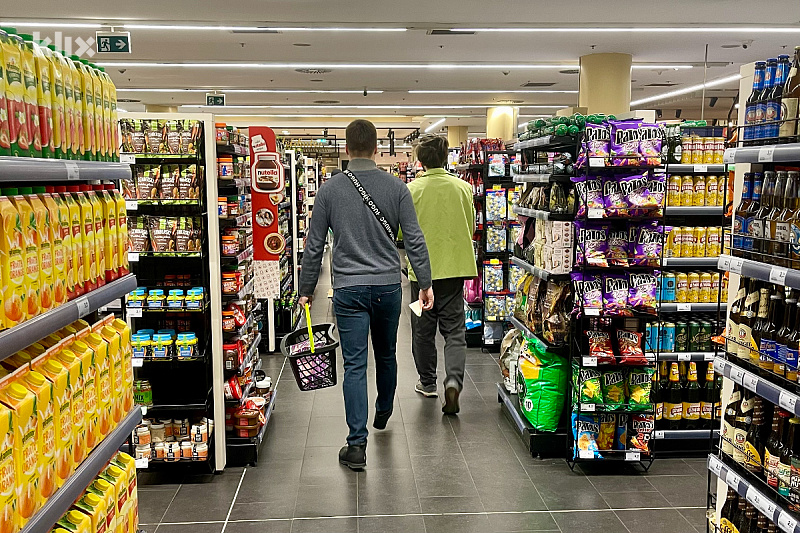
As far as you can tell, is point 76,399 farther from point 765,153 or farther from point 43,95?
point 765,153

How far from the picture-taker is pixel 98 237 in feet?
7.66

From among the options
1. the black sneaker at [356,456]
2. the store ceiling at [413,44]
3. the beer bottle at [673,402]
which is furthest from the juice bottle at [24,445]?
the store ceiling at [413,44]

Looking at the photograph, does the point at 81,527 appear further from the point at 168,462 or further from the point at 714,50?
the point at 714,50

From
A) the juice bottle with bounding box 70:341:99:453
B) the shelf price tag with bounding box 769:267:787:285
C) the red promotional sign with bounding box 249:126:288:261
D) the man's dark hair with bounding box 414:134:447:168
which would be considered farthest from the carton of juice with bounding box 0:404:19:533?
the man's dark hair with bounding box 414:134:447:168

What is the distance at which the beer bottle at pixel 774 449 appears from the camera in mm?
2518

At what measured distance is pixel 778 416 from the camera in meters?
2.60

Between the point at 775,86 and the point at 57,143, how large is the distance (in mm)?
2457

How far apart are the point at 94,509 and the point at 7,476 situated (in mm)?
567

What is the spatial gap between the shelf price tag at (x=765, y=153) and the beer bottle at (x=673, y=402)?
2.51 metres

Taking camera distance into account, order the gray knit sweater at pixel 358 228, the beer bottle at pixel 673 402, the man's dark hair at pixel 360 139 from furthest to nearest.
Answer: the beer bottle at pixel 673 402, the man's dark hair at pixel 360 139, the gray knit sweater at pixel 358 228

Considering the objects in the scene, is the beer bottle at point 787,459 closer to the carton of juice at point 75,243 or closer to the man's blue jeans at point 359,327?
the man's blue jeans at point 359,327

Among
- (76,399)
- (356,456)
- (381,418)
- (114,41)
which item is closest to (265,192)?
(381,418)

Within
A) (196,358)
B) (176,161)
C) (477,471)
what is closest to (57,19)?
(176,161)

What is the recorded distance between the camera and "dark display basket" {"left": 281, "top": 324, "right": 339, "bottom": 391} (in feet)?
13.9
